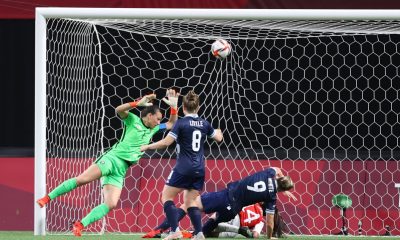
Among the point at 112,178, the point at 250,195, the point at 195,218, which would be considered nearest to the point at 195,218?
the point at 195,218

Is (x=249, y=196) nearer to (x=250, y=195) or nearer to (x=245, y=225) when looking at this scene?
(x=250, y=195)

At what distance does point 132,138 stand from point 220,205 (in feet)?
3.79

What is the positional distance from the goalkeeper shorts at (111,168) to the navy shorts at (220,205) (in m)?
0.88

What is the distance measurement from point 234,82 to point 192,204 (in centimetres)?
328

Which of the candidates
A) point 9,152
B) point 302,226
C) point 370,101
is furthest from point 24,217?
point 370,101

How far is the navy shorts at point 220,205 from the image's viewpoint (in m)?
10.6

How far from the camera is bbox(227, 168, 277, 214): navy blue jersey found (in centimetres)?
1029

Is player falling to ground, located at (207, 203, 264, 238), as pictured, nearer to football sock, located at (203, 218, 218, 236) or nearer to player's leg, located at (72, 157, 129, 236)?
football sock, located at (203, 218, 218, 236)

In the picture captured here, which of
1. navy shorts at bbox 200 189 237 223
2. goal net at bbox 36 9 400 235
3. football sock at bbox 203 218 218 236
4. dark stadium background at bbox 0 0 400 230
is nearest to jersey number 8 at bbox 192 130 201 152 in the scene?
navy shorts at bbox 200 189 237 223

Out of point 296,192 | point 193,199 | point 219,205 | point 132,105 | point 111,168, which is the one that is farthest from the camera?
point 296,192

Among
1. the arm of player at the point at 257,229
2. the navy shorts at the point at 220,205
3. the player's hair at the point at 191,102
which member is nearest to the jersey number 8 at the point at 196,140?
the player's hair at the point at 191,102

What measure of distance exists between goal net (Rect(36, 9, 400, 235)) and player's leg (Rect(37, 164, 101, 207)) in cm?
144

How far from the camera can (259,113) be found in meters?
12.9

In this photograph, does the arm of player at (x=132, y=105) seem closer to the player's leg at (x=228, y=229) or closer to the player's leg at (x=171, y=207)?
the player's leg at (x=171, y=207)
